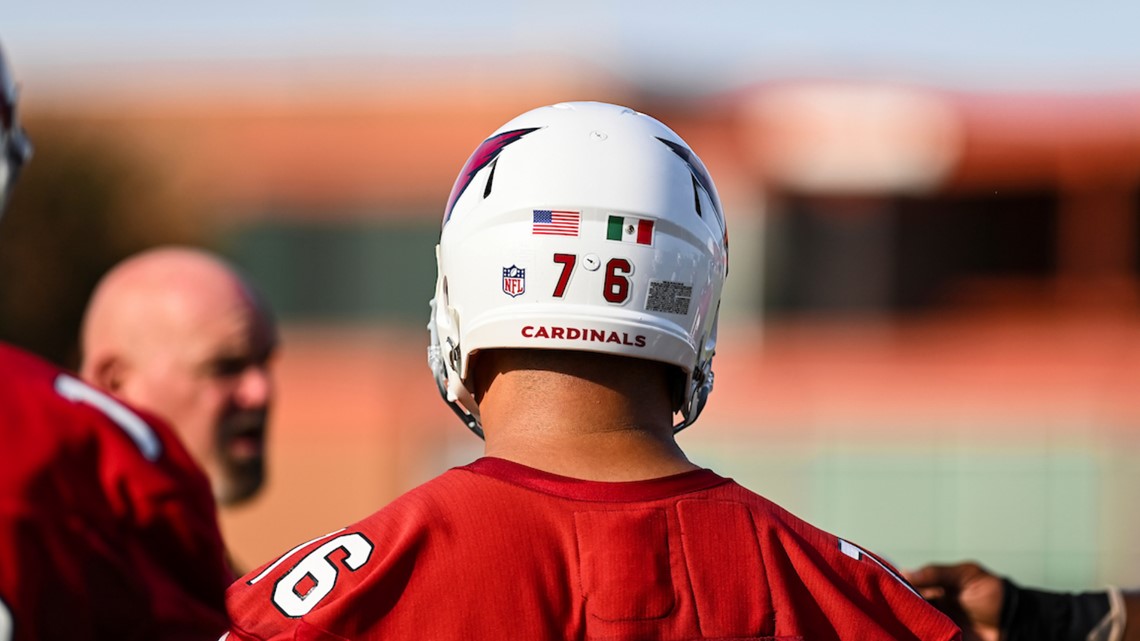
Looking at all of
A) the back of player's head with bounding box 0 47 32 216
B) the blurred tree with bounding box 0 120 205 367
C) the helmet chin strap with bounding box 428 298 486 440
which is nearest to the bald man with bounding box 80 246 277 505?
the back of player's head with bounding box 0 47 32 216

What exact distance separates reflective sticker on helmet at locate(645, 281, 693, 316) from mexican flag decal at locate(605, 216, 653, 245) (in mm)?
67

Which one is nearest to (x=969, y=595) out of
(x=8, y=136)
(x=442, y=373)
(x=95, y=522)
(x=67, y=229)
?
(x=442, y=373)

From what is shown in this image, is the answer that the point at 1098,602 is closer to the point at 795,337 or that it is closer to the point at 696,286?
the point at 696,286

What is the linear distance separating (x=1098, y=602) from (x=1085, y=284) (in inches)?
859

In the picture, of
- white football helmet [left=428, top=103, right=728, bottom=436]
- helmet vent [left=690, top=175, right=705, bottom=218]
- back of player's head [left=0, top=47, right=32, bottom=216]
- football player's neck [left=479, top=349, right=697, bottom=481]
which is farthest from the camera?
back of player's head [left=0, top=47, right=32, bottom=216]

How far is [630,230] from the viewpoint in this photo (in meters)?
2.26

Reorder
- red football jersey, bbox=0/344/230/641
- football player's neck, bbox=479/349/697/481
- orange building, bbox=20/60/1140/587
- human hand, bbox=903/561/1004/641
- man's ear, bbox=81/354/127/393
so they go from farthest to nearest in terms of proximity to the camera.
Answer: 1. orange building, bbox=20/60/1140/587
2. man's ear, bbox=81/354/127/393
3. human hand, bbox=903/561/1004/641
4. red football jersey, bbox=0/344/230/641
5. football player's neck, bbox=479/349/697/481

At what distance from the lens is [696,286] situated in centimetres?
234

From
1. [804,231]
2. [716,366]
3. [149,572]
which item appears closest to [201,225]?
[716,366]

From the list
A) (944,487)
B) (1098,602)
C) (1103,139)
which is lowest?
(944,487)

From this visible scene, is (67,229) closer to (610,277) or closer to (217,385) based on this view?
(217,385)

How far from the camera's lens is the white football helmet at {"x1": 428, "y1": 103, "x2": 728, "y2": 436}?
7.37 feet

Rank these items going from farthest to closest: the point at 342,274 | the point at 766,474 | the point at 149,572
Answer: the point at 342,274
the point at 766,474
the point at 149,572

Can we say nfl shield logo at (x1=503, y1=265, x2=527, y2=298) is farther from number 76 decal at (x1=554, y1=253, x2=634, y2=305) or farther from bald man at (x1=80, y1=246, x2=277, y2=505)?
bald man at (x1=80, y1=246, x2=277, y2=505)
